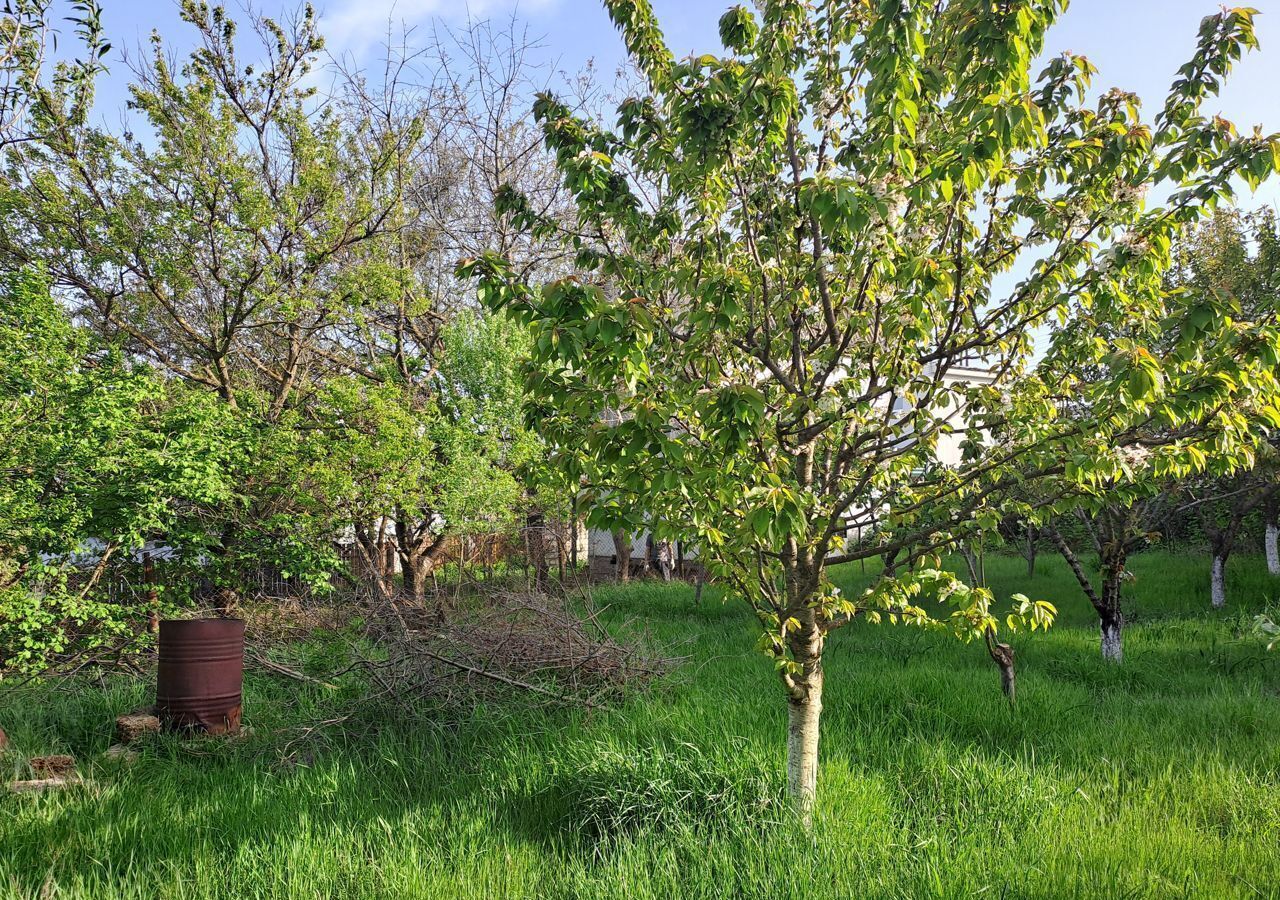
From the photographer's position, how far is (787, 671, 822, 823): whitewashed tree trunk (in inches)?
139

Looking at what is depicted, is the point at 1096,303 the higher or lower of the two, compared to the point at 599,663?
higher

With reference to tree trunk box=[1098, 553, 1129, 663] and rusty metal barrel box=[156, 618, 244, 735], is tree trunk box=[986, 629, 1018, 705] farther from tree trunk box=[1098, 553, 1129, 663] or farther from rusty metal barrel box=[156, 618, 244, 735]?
rusty metal barrel box=[156, 618, 244, 735]

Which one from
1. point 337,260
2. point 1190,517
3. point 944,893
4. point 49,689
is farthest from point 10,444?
point 1190,517

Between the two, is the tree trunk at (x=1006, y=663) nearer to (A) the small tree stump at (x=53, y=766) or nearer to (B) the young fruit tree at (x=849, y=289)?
(B) the young fruit tree at (x=849, y=289)

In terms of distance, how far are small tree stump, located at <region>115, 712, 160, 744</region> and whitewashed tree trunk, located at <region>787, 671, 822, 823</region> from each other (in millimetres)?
5260

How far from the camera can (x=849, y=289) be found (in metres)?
3.51

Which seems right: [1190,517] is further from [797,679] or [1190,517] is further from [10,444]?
[10,444]

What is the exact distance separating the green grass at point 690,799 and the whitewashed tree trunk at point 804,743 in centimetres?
16

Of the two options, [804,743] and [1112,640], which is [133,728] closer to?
[804,743]

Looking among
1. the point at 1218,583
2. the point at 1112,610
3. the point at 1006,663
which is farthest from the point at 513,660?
the point at 1218,583

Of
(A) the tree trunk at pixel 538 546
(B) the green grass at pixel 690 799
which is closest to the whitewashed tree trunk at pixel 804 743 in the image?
(B) the green grass at pixel 690 799

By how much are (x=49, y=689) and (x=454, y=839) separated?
5759mm

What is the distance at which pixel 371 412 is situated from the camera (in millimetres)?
9797

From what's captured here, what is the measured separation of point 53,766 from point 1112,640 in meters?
9.50
